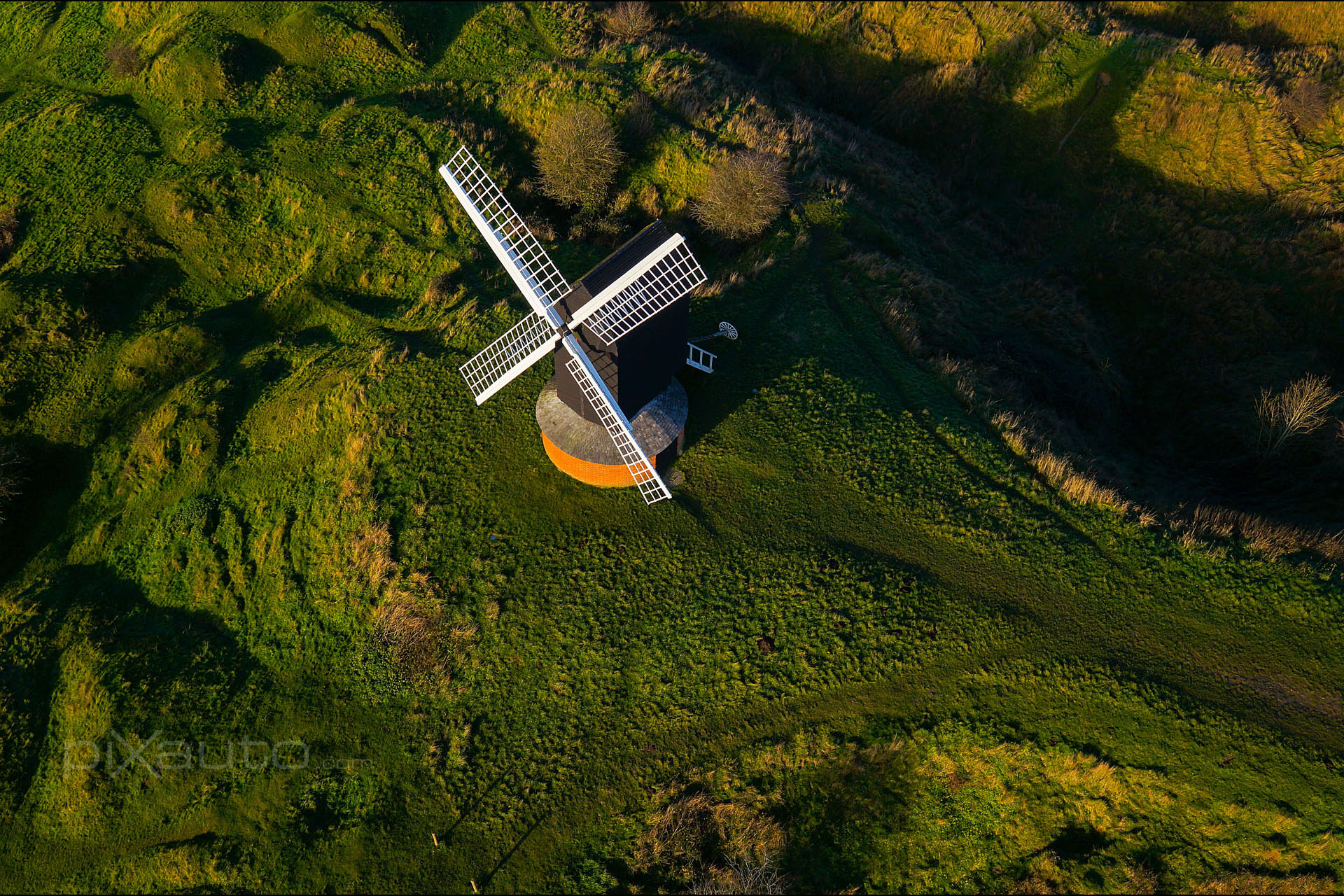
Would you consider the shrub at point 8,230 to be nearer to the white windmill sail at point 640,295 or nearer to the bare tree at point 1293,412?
the white windmill sail at point 640,295

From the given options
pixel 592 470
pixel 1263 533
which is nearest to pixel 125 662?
pixel 592 470

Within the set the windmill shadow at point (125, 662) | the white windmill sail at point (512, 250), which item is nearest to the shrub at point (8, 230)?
the windmill shadow at point (125, 662)

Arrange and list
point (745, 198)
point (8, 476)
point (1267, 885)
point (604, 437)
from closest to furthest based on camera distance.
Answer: point (1267, 885) < point (604, 437) < point (8, 476) < point (745, 198)

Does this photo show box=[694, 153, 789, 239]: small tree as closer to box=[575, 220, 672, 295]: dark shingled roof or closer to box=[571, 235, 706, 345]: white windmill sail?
box=[575, 220, 672, 295]: dark shingled roof

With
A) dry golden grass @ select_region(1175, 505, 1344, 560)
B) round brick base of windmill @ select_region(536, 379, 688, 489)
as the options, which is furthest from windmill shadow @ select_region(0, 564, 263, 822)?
dry golden grass @ select_region(1175, 505, 1344, 560)

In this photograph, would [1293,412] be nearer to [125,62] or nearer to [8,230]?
[8,230]

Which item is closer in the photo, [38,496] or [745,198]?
[38,496]

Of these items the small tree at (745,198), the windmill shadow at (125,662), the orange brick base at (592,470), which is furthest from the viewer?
the small tree at (745,198)
